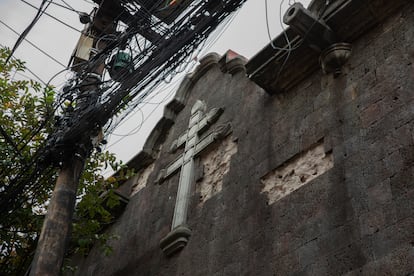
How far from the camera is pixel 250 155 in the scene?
721cm

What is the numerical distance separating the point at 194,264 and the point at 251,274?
1.20m

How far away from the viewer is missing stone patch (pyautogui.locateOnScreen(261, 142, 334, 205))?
19.7ft

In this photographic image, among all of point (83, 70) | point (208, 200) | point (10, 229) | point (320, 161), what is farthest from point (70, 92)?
point (320, 161)

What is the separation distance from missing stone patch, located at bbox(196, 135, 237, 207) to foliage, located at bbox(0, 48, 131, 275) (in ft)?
6.32

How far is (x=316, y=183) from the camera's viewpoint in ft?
19.2

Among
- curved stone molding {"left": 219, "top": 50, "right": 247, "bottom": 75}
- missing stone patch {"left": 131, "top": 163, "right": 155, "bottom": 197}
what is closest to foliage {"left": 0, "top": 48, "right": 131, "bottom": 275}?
missing stone patch {"left": 131, "top": 163, "right": 155, "bottom": 197}

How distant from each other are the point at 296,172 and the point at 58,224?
2.62 meters

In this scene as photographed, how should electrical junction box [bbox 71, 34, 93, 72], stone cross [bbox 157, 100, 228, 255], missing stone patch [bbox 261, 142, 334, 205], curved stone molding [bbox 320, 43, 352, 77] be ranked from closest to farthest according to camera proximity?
missing stone patch [bbox 261, 142, 334, 205] < curved stone molding [bbox 320, 43, 352, 77] < stone cross [bbox 157, 100, 228, 255] < electrical junction box [bbox 71, 34, 93, 72]

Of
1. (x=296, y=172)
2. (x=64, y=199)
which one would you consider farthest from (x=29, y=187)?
(x=296, y=172)

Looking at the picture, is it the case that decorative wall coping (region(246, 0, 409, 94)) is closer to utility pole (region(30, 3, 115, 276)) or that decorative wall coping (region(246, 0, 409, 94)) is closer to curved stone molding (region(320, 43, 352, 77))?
curved stone molding (region(320, 43, 352, 77))

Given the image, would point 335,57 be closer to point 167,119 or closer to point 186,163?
point 186,163

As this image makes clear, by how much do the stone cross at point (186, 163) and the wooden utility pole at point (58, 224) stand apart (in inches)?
60.0

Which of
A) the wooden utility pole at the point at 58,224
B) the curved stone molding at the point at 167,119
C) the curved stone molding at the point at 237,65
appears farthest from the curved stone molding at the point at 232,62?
the wooden utility pole at the point at 58,224

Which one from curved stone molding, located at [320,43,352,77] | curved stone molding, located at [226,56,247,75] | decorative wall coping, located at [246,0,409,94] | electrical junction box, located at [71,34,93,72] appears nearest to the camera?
decorative wall coping, located at [246,0,409,94]
